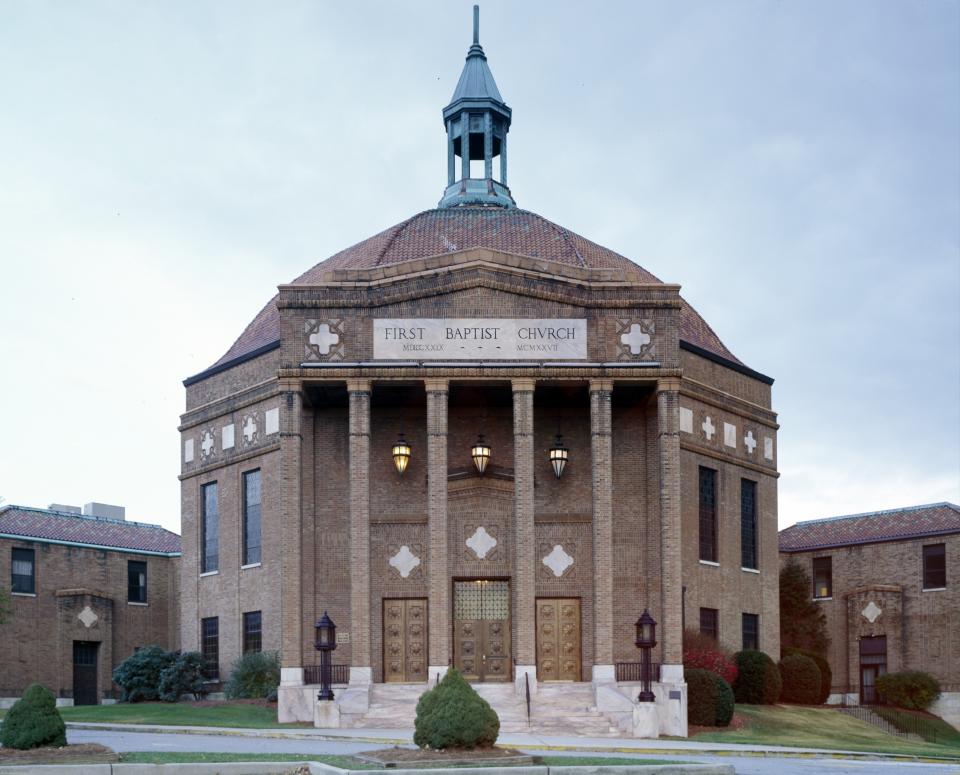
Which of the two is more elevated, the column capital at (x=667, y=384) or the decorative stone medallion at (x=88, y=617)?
the column capital at (x=667, y=384)

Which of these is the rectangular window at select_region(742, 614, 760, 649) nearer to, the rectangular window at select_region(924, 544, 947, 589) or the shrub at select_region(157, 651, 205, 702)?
the rectangular window at select_region(924, 544, 947, 589)

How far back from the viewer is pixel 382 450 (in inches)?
1597

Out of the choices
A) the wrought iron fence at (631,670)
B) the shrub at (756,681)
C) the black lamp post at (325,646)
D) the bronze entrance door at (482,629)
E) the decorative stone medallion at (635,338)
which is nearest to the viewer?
the black lamp post at (325,646)

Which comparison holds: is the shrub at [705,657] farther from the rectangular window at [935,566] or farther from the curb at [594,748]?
the rectangular window at [935,566]

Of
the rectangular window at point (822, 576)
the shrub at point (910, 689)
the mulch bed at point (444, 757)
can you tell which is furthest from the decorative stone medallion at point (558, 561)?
the rectangular window at point (822, 576)

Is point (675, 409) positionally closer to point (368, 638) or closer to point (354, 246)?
point (368, 638)

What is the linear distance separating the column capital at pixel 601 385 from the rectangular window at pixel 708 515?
8834 mm

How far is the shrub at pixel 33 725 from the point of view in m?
22.6

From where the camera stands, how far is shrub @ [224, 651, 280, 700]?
133 feet

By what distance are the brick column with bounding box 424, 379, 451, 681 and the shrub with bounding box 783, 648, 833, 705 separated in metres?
16.7

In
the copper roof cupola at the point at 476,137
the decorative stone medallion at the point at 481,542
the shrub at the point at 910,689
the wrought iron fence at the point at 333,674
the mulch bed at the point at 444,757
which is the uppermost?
the copper roof cupola at the point at 476,137

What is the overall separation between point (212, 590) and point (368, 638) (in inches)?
445

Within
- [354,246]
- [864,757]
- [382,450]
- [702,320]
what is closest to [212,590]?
[382,450]

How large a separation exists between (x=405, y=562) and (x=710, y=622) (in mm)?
10810
